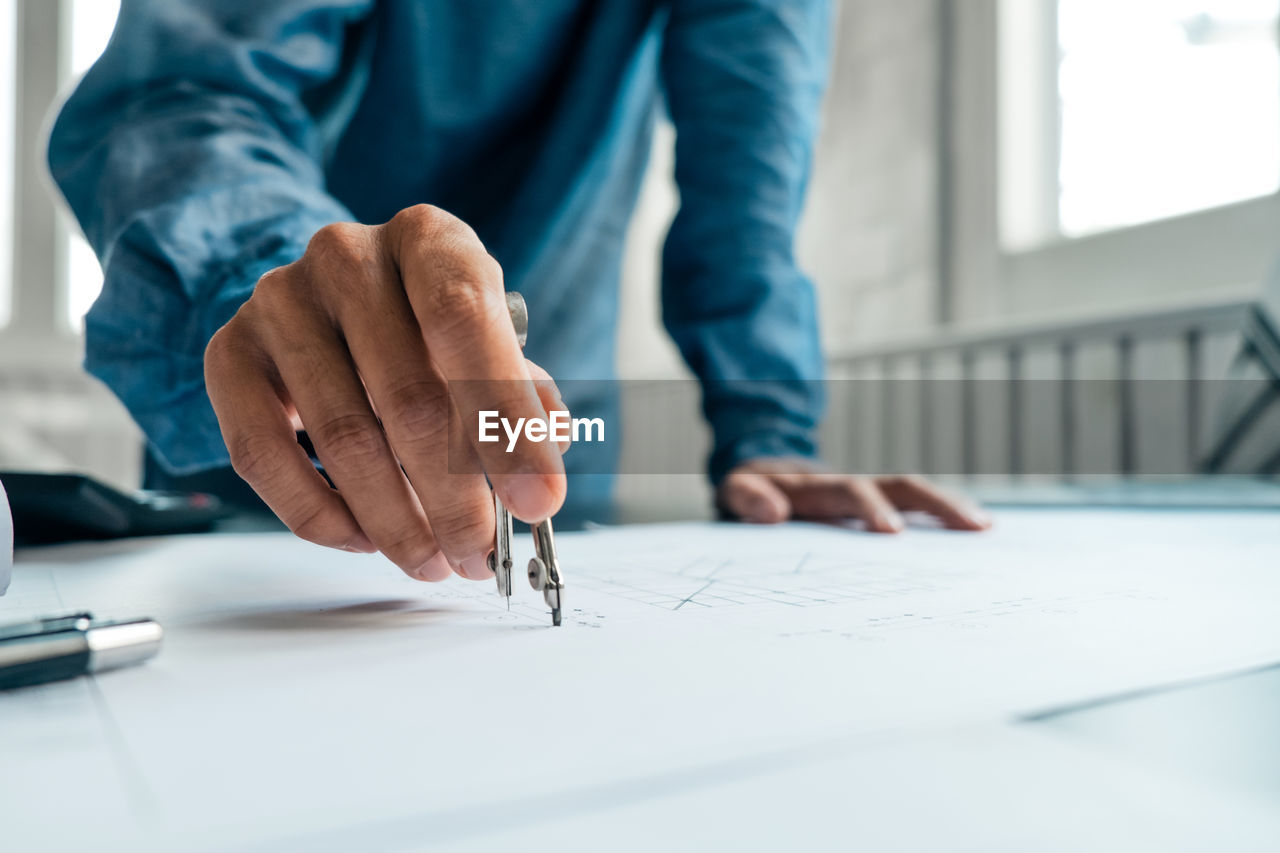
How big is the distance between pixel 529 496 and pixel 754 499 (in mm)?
450

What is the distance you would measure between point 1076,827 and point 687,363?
788 mm

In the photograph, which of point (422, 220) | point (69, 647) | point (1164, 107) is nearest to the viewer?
point (69, 647)

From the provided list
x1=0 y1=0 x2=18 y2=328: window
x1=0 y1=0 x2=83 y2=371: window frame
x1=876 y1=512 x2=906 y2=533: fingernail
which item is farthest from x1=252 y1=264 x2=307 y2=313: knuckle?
x1=0 y1=0 x2=18 y2=328: window

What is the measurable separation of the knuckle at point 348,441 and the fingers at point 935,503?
1.50 feet

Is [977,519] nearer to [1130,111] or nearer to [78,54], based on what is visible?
[1130,111]

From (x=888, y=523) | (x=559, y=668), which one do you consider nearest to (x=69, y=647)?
(x=559, y=668)

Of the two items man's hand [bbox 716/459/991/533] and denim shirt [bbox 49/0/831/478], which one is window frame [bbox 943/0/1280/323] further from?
man's hand [bbox 716/459/991/533]

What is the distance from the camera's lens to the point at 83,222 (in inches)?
Answer: 20.5

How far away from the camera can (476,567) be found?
316mm

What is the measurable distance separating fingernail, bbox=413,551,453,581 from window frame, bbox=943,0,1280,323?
1.39m

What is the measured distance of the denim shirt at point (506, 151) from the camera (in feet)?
1.50

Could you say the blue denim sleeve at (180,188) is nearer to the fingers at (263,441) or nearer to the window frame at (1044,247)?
the fingers at (263,441)

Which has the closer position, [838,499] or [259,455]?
[259,455]

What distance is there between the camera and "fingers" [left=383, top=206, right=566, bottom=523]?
0.26 meters
